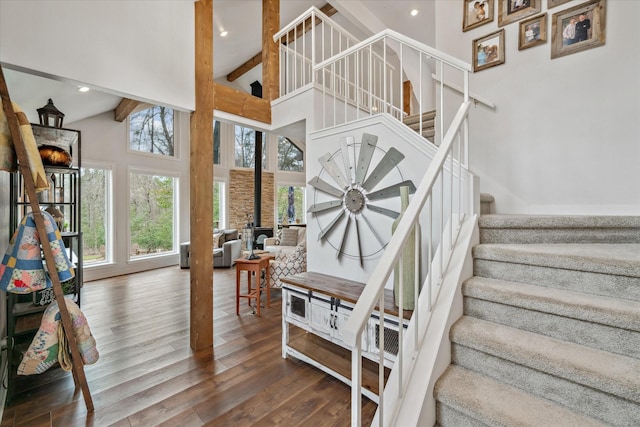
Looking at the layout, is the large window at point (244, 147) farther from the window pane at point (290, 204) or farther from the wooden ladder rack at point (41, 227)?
the wooden ladder rack at point (41, 227)

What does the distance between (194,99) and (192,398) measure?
2373 millimetres

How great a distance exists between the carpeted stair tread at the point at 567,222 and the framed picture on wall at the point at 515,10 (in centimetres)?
185

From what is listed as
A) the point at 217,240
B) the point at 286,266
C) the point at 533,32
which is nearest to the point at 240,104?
the point at 286,266

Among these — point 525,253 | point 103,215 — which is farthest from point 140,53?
point 103,215

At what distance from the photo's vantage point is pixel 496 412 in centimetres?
100

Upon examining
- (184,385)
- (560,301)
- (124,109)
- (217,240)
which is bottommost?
(184,385)

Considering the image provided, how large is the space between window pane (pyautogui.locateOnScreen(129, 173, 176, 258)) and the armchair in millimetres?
3506

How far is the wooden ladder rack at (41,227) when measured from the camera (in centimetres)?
149

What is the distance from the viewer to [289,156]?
8812 millimetres

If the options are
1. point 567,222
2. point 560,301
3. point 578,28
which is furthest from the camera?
point 578,28

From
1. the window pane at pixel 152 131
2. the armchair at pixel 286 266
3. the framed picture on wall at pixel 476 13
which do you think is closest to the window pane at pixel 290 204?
the window pane at pixel 152 131

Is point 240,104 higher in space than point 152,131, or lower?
lower

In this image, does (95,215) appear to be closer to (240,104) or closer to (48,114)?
(48,114)

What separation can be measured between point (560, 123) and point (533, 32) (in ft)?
2.63
